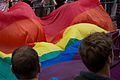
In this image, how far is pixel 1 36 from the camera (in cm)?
469

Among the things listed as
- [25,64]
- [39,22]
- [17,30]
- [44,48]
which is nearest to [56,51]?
[44,48]

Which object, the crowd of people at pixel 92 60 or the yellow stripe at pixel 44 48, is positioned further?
the yellow stripe at pixel 44 48

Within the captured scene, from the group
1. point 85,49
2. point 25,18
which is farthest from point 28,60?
point 25,18

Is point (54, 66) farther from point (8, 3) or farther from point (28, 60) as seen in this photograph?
point (8, 3)

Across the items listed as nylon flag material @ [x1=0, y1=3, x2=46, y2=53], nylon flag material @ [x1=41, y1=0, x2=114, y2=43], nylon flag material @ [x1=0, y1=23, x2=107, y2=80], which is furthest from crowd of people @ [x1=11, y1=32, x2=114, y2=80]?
nylon flag material @ [x1=41, y1=0, x2=114, y2=43]

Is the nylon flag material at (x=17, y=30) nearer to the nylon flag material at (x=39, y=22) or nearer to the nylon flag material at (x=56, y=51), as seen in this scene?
the nylon flag material at (x=39, y=22)

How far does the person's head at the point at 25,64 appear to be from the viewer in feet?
7.18

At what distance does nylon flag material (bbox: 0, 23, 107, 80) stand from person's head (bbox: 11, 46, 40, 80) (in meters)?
1.93

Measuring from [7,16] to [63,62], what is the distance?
4.22ft

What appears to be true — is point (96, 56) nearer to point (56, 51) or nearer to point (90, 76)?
point (90, 76)

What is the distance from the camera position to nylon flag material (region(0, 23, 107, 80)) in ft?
13.9

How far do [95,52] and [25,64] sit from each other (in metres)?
0.47

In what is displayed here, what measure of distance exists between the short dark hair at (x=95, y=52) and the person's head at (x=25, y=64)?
338mm

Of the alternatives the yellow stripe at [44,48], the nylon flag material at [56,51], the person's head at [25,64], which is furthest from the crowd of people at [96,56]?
the yellow stripe at [44,48]
